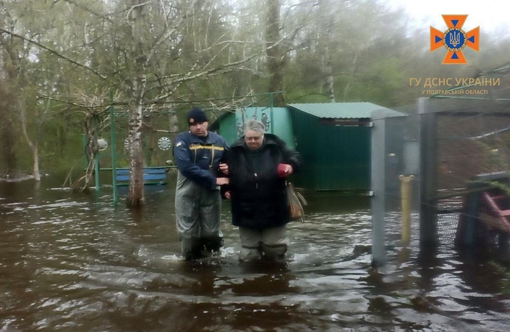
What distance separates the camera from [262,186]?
546 centimetres

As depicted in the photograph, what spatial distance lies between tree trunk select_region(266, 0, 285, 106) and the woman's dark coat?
659 centimetres

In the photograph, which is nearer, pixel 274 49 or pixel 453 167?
pixel 453 167

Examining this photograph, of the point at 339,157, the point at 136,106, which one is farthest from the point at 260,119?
the point at 136,106

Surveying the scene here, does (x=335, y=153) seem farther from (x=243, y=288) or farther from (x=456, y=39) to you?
(x=243, y=288)

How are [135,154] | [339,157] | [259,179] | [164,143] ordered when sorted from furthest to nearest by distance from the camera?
[164,143] → [339,157] → [135,154] → [259,179]

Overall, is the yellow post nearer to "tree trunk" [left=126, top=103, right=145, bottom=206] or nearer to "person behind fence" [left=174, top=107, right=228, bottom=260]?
"person behind fence" [left=174, top=107, right=228, bottom=260]

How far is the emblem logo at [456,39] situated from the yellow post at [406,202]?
9.23m

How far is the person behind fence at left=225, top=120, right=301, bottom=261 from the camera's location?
5457mm

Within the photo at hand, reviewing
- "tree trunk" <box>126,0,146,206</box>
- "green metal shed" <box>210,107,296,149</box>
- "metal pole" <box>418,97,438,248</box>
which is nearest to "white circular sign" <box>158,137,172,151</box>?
"green metal shed" <box>210,107,296,149</box>

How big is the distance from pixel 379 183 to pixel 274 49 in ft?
40.0

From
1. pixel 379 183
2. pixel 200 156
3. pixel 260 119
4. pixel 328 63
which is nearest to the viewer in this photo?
pixel 379 183

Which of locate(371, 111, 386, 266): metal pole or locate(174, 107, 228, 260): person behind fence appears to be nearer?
locate(371, 111, 386, 266): metal pole

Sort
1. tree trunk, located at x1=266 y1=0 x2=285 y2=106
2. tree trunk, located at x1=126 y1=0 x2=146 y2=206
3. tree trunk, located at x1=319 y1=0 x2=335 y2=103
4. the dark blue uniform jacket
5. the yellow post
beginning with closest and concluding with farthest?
1. the yellow post
2. the dark blue uniform jacket
3. tree trunk, located at x1=126 y1=0 x2=146 y2=206
4. tree trunk, located at x1=319 y1=0 x2=335 y2=103
5. tree trunk, located at x1=266 y1=0 x2=285 y2=106

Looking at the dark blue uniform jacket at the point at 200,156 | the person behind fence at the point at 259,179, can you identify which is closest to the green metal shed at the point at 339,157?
the dark blue uniform jacket at the point at 200,156
